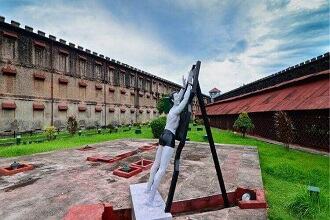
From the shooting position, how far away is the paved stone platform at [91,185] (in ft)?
15.3

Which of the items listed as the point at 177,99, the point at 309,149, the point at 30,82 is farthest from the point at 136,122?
the point at 177,99

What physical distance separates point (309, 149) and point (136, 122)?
2748cm

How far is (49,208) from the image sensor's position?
15.8ft

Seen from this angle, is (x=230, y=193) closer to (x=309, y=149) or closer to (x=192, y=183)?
(x=192, y=183)

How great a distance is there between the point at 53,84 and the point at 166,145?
2074cm

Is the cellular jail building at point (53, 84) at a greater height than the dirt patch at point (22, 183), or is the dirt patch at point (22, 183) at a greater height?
the cellular jail building at point (53, 84)

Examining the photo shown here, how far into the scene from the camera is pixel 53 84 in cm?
2214

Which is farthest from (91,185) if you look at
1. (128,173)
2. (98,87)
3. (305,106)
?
(98,87)

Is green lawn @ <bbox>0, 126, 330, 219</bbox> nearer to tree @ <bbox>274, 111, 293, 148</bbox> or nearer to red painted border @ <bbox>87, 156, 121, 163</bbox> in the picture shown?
tree @ <bbox>274, 111, 293, 148</bbox>

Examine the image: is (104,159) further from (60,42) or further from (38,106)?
(60,42)

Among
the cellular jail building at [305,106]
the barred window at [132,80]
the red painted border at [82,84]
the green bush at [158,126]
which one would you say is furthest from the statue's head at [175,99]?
the barred window at [132,80]

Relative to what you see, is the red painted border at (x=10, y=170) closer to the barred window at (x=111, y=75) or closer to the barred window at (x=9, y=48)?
the barred window at (x=9, y=48)

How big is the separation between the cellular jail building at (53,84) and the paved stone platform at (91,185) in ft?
37.6

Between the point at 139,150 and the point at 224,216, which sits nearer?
the point at 224,216
